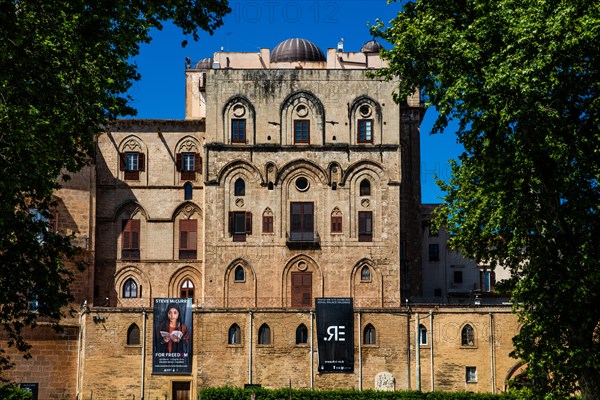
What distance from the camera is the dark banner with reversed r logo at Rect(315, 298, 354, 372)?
52906 millimetres

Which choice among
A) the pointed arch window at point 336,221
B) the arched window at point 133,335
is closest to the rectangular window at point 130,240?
the arched window at point 133,335

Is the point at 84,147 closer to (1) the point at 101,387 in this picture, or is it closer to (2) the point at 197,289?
(1) the point at 101,387

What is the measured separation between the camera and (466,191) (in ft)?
97.3

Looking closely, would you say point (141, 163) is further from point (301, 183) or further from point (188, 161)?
point (301, 183)

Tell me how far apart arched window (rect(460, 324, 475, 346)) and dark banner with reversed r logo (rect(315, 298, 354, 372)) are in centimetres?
610

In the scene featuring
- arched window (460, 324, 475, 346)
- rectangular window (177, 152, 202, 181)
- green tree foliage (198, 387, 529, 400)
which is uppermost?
rectangular window (177, 152, 202, 181)

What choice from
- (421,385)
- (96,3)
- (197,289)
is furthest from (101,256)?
(96,3)

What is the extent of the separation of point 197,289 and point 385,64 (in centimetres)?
1932

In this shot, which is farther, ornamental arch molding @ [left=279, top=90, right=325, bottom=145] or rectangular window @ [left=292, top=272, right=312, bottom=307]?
ornamental arch molding @ [left=279, top=90, right=325, bottom=145]

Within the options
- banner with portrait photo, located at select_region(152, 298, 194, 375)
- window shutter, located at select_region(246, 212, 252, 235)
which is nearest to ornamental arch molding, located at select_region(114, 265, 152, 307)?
banner with portrait photo, located at select_region(152, 298, 194, 375)

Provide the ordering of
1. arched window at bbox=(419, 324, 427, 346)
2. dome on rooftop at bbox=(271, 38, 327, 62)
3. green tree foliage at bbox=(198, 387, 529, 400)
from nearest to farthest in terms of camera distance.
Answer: green tree foliage at bbox=(198, 387, 529, 400)
arched window at bbox=(419, 324, 427, 346)
dome on rooftop at bbox=(271, 38, 327, 62)

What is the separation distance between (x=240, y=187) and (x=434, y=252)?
645 inches

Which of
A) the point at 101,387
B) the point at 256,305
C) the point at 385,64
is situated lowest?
the point at 101,387

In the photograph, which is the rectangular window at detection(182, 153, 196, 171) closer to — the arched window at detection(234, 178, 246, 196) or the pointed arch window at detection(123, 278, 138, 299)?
the arched window at detection(234, 178, 246, 196)
